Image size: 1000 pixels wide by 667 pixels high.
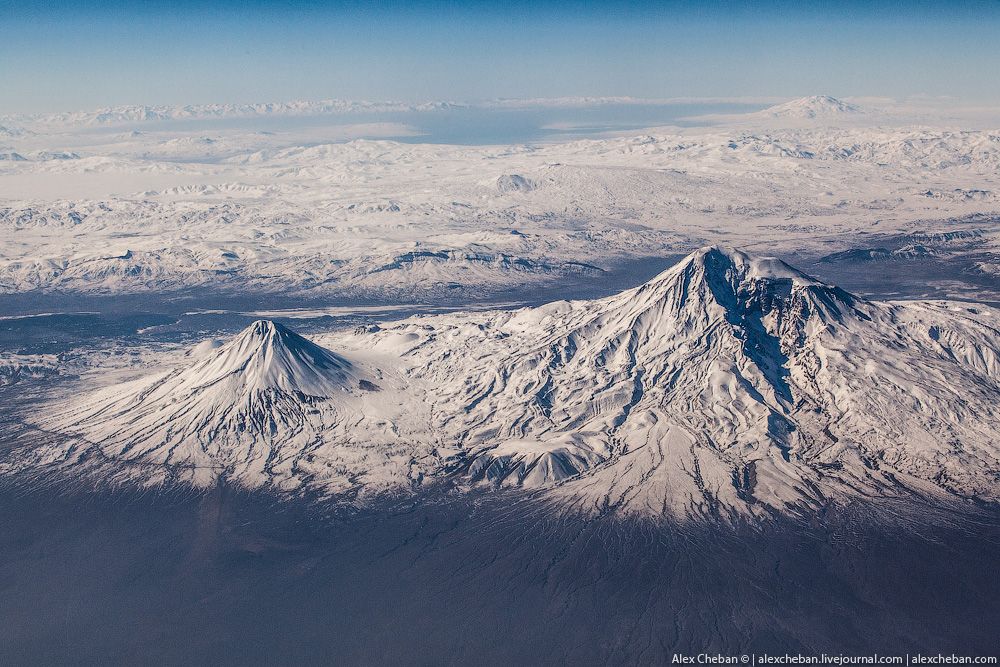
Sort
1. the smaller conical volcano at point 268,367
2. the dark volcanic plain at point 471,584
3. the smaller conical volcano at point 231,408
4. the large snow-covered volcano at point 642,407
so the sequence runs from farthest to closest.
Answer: the smaller conical volcano at point 268,367 → the smaller conical volcano at point 231,408 → the large snow-covered volcano at point 642,407 → the dark volcanic plain at point 471,584

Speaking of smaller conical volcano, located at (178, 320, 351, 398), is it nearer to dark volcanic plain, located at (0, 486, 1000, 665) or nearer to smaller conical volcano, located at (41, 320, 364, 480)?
smaller conical volcano, located at (41, 320, 364, 480)

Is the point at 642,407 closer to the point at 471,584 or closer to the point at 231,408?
the point at 471,584

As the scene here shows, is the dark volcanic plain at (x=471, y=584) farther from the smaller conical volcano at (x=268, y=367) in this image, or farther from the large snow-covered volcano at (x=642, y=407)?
the smaller conical volcano at (x=268, y=367)

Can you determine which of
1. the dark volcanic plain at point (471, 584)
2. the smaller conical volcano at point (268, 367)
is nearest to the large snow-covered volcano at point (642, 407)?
the smaller conical volcano at point (268, 367)

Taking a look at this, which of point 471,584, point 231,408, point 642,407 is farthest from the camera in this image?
point 231,408

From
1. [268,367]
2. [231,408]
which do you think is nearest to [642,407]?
[268,367]

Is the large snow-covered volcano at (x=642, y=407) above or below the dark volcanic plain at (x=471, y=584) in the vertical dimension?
above

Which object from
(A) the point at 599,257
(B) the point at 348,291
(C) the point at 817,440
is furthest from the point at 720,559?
(A) the point at 599,257

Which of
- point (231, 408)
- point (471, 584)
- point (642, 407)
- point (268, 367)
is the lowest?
point (471, 584)
